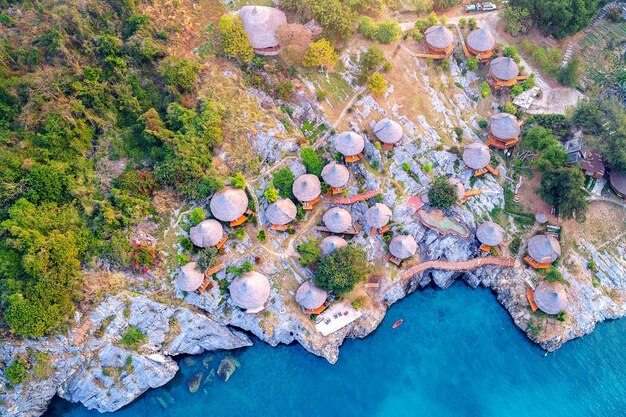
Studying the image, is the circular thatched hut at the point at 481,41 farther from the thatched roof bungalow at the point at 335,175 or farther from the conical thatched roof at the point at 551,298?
the conical thatched roof at the point at 551,298

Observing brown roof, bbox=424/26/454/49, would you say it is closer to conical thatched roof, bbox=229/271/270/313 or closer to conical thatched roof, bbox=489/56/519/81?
conical thatched roof, bbox=489/56/519/81

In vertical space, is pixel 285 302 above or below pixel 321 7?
below

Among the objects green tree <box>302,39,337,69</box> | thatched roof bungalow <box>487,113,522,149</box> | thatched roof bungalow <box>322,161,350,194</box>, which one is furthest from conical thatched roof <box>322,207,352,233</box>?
thatched roof bungalow <box>487,113,522,149</box>

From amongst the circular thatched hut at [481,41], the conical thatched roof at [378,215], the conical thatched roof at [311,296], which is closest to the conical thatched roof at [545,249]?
the conical thatched roof at [378,215]

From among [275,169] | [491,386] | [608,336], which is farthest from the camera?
[275,169]

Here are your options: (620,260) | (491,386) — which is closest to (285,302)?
(491,386)

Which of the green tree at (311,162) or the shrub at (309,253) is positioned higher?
the green tree at (311,162)

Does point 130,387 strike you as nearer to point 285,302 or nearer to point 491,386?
point 285,302
